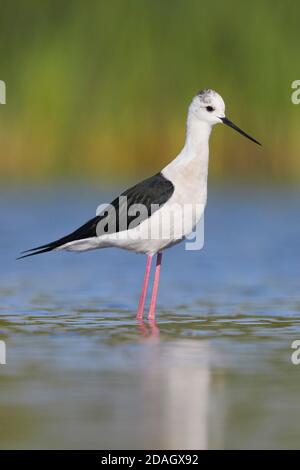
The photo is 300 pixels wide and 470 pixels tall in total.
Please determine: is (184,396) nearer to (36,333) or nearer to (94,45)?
(36,333)

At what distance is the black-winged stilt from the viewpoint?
891cm

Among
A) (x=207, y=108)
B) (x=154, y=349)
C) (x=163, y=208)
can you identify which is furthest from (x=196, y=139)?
(x=154, y=349)

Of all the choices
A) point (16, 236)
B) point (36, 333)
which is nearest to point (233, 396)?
point (36, 333)

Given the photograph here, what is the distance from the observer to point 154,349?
749cm

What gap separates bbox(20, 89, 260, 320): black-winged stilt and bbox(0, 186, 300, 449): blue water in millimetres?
512

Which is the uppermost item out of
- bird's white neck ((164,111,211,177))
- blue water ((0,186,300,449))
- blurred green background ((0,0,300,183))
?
blurred green background ((0,0,300,183))

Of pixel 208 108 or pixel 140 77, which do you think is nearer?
pixel 208 108

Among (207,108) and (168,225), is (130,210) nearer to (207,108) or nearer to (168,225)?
(168,225)

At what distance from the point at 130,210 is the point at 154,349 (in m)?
1.81

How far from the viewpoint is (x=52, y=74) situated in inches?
763

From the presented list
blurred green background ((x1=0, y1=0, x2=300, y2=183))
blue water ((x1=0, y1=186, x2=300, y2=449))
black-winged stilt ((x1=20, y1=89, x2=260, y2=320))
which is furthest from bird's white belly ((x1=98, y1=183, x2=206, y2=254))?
blurred green background ((x1=0, y1=0, x2=300, y2=183))

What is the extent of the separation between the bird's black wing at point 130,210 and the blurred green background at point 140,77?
9546 millimetres

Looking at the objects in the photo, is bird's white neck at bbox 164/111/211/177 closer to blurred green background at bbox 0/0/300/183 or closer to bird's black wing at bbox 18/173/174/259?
bird's black wing at bbox 18/173/174/259

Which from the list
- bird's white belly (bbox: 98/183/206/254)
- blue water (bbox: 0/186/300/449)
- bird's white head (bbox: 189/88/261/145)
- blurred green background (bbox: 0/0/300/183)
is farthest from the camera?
blurred green background (bbox: 0/0/300/183)
